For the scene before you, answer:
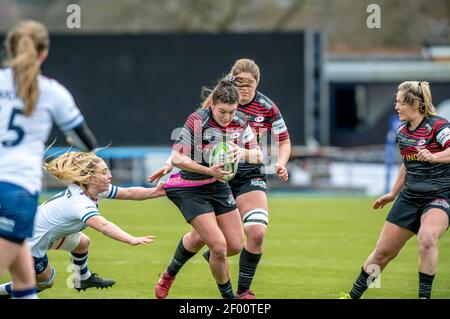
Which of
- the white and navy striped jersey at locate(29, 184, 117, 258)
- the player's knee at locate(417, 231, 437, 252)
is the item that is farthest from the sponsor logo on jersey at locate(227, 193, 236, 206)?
the player's knee at locate(417, 231, 437, 252)

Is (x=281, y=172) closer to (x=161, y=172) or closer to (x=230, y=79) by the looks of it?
(x=230, y=79)

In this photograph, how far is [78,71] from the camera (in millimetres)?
26250

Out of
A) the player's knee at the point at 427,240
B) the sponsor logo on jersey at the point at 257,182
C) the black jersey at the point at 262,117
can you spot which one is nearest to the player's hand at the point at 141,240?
the sponsor logo on jersey at the point at 257,182

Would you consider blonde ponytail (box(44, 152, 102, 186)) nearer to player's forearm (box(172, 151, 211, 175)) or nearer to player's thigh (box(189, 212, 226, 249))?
player's forearm (box(172, 151, 211, 175))

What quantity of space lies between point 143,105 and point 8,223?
66.4 feet

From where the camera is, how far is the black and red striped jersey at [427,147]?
8.27 meters

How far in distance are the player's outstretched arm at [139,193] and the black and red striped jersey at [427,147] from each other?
2178 millimetres

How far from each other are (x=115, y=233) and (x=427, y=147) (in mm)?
2885

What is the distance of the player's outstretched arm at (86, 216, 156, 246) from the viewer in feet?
23.0

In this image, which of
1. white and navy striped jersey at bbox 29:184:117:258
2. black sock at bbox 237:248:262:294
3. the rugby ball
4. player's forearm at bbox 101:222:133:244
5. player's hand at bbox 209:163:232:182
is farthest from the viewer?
black sock at bbox 237:248:262:294

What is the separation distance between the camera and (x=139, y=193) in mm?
8469

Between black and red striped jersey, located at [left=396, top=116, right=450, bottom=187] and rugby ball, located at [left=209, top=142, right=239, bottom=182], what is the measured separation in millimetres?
1555
